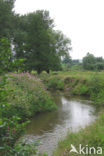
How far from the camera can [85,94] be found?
19.3 m

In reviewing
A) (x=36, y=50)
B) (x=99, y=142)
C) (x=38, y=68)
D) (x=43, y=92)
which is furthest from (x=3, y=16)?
(x=99, y=142)

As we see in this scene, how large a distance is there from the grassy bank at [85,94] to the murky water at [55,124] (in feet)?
2.25

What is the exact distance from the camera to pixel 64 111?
12609 mm

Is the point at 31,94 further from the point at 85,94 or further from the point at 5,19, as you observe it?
the point at 5,19

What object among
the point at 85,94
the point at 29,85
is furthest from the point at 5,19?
the point at 29,85

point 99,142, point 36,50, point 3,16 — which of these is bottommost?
point 99,142

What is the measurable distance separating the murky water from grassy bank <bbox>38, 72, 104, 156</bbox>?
69cm

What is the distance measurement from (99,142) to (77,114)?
6.47 metres

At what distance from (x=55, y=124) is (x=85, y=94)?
10.1 meters

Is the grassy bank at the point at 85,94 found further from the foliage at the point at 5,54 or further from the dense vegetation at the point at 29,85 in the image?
the foliage at the point at 5,54

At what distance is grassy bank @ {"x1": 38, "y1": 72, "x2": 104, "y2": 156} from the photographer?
18.2ft

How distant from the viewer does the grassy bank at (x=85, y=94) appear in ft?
18.2

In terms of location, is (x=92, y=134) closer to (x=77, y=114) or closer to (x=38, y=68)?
(x=77, y=114)
